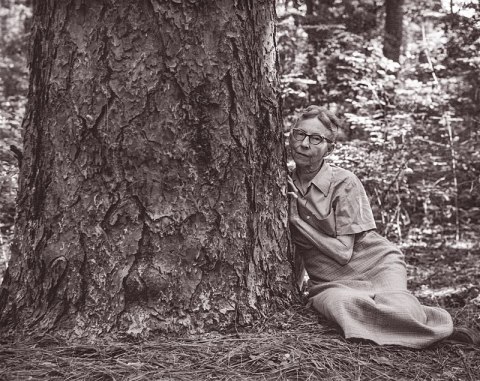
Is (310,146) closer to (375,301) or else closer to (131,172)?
(375,301)

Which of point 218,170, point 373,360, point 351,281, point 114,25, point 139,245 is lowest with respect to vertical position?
point 373,360

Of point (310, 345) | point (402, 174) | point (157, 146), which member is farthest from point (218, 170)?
point (402, 174)

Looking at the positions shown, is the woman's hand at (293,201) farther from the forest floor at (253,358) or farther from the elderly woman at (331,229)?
the forest floor at (253,358)

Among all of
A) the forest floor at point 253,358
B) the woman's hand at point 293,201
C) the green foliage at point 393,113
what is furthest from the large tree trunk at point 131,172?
the green foliage at point 393,113

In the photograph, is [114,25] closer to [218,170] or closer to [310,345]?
[218,170]

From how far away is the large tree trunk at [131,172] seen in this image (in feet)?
8.30

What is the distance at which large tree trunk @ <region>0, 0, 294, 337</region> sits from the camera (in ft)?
8.30

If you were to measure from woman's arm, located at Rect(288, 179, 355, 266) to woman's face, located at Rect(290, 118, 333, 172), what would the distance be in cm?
18

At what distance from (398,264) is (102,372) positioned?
182cm

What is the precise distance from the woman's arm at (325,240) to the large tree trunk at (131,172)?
541 millimetres

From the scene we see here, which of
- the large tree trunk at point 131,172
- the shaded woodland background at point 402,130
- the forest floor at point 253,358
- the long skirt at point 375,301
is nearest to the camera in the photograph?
the forest floor at point 253,358

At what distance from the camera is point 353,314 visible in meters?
2.79

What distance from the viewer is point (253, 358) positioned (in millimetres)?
2438

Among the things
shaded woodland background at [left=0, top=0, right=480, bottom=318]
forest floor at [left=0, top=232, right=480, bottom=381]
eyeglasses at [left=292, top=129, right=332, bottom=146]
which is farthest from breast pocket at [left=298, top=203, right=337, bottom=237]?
shaded woodland background at [left=0, top=0, right=480, bottom=318]
